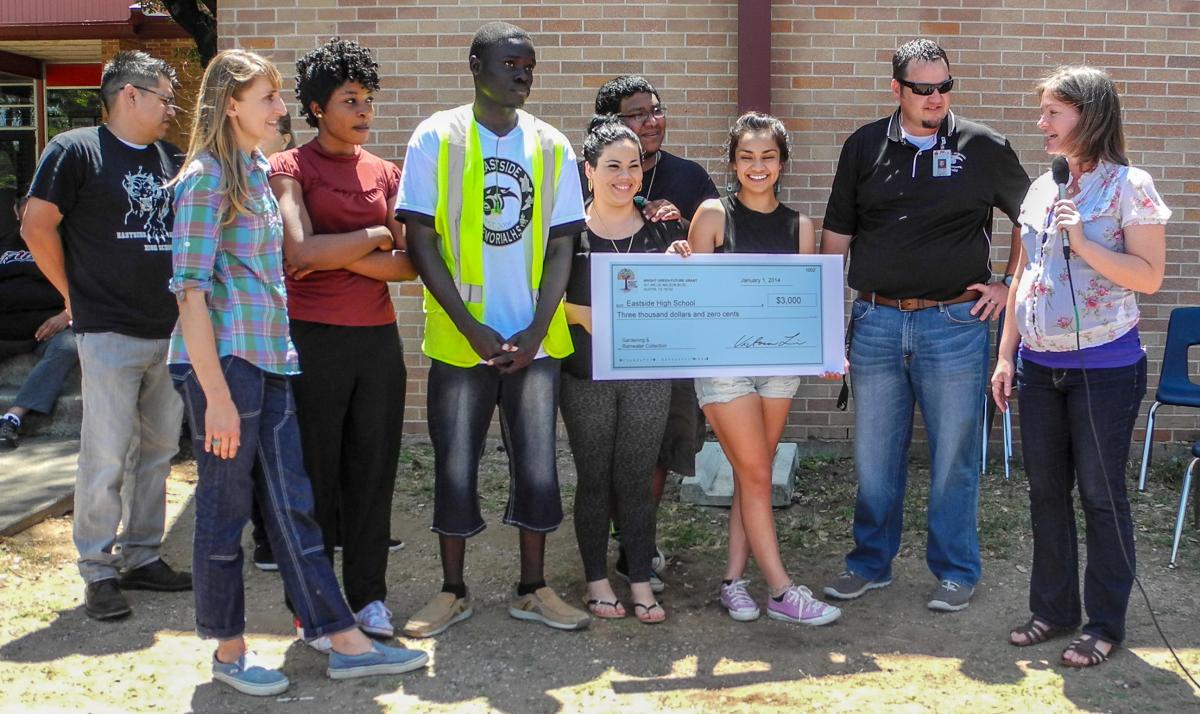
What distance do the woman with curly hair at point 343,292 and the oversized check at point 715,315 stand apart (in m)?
0.81

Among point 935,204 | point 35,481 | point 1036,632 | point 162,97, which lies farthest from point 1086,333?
point 35,481

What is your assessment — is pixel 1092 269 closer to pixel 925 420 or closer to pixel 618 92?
pixel 925 420

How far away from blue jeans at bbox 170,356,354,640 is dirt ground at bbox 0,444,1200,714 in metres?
0.31

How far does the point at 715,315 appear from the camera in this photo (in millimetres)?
4734

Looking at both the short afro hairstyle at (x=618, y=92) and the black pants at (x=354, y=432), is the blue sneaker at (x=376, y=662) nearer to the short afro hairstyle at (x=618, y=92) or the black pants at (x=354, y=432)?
the black pants at (x=354, y=432)

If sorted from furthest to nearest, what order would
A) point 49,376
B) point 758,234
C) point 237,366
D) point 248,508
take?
point 49,376 → point 758,234 → point 248,508 → point 237,366

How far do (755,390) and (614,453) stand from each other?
63cm

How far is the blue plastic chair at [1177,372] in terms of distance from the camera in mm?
6512

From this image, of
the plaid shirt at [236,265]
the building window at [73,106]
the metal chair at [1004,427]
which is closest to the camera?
the plaid shirt at [236,265]

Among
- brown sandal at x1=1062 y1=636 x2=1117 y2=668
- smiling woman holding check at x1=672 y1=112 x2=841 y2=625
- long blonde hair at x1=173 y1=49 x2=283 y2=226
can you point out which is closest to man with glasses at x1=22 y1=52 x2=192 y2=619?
long blonde hair at x1=173 y1=49 x2=283 y2=226

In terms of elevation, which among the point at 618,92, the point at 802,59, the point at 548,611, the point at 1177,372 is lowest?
the point at 548,611

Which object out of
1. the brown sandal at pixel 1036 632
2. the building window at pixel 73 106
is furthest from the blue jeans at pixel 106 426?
the building window at pixel 73 106

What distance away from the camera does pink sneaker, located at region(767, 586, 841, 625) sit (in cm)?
479

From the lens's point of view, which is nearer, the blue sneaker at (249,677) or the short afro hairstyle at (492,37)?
the blue sneaker at (249,677)
